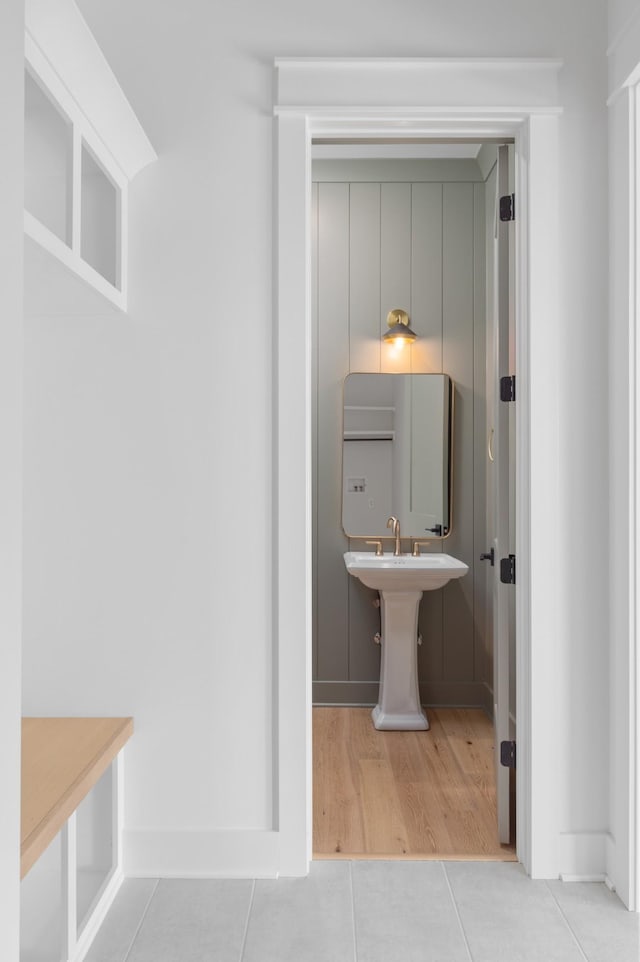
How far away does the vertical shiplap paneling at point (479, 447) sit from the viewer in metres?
3.86

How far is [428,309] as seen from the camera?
3.88 m

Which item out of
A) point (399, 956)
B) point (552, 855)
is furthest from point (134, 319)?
point (552, 855)

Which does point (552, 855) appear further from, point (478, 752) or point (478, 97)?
point (478, 97)

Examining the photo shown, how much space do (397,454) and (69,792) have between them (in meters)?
2.59

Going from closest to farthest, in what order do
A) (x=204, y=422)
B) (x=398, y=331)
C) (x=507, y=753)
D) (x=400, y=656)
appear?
(x=204, y=422) < (x=507, y=753) < (x=400, y=656) < (x=398, y=331)

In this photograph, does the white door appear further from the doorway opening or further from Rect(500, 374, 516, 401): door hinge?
the doorway opening

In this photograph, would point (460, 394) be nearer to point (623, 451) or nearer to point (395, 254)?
point (395, 254)

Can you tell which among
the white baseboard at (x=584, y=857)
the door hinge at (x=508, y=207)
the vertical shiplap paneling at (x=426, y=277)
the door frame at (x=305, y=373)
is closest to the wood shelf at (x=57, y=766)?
the door frame at (x=305, y=373)

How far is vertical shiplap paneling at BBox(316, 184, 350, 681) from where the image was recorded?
3.87 meters

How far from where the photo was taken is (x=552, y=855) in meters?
2.17

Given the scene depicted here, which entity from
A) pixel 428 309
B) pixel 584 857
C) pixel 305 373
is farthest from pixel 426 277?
pixel 584 857

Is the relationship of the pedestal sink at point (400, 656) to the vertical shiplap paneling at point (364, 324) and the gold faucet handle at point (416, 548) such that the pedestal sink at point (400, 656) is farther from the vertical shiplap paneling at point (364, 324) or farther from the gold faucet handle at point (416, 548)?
the vertical shiplap paneling at point (364, 324)

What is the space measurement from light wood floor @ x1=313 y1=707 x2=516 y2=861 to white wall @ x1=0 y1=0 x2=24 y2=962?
1437 mm

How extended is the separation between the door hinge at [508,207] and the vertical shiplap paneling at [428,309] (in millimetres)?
1483
